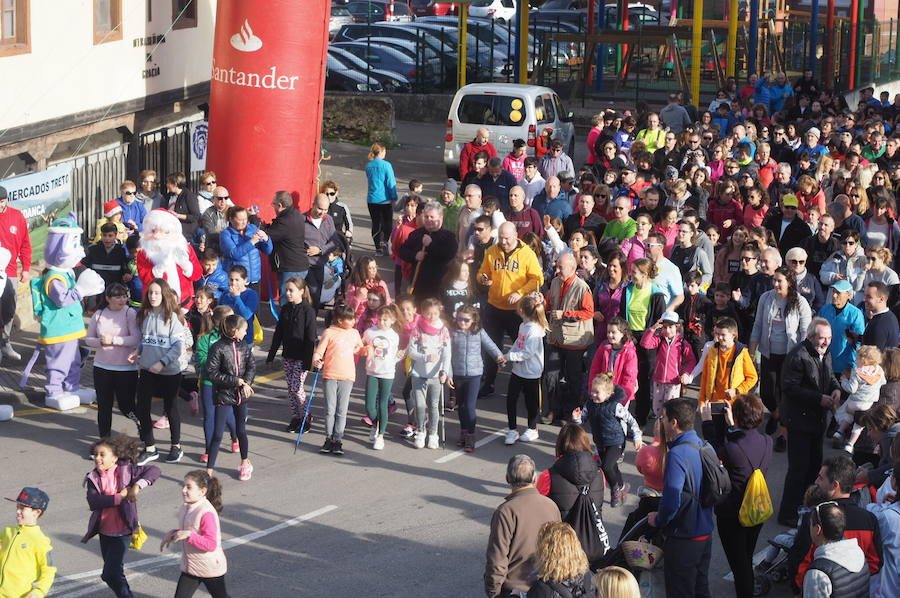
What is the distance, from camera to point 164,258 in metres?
13.4

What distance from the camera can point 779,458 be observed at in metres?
12.1

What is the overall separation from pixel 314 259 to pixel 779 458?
580 centimetres

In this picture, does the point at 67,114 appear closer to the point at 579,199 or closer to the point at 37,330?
the point at 37,330

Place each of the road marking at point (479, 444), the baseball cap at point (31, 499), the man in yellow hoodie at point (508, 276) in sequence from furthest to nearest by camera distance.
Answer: the man in yellow hoodie at point (508, 276) → the road marking at point (479, 444) → the baseball cap at point (31, 499)

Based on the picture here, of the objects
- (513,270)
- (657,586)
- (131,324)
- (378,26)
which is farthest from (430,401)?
(378,26)

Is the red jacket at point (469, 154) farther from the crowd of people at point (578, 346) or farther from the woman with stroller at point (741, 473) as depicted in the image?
the woman with stroller at point (741, 473)

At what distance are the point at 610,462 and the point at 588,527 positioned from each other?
2330 mm

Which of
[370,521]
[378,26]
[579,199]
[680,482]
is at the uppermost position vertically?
[378,26]

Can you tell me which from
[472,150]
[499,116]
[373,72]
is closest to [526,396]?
[472,150]

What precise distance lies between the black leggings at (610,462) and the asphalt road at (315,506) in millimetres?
232

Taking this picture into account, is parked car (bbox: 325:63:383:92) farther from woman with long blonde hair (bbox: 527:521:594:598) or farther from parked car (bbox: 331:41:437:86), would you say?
woman with long blonde hair (bbox: 527:521:594:598)

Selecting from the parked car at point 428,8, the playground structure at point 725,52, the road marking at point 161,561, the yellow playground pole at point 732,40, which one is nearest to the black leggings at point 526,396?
the road marking at point 161,561

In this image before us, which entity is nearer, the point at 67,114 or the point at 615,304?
the point at 615,304

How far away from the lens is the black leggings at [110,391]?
11.7m
